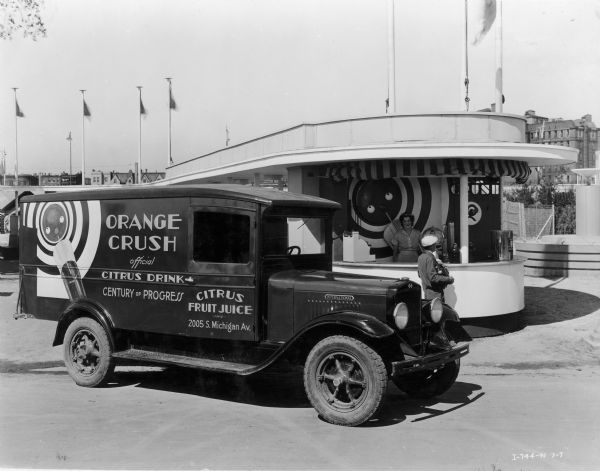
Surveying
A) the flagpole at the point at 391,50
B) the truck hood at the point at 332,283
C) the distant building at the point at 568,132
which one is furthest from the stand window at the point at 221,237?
the distant building at the point at 568,132

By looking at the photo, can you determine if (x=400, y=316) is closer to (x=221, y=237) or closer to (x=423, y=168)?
(x=221, y=237)

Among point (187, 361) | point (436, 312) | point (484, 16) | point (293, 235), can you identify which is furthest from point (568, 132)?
point (187, 361)

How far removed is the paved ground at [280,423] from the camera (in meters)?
4.90

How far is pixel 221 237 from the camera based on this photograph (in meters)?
6.78

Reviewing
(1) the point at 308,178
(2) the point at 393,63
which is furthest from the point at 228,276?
(2) the point at 393,63

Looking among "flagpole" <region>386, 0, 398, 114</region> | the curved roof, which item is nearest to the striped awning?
the curved roof

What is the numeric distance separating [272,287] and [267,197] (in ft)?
2.94

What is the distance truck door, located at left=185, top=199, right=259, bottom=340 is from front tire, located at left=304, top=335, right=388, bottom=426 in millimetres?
835

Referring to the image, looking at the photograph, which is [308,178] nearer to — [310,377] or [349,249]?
[349,249]

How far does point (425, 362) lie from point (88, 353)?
3.88 meters

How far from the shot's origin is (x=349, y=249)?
11.1 meters

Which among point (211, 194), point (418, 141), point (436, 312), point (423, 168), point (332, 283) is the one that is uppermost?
point (418, 141)

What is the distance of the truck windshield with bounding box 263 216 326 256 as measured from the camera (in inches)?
262

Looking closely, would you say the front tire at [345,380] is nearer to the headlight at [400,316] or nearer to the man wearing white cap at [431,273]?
the headlight at [400,316]
